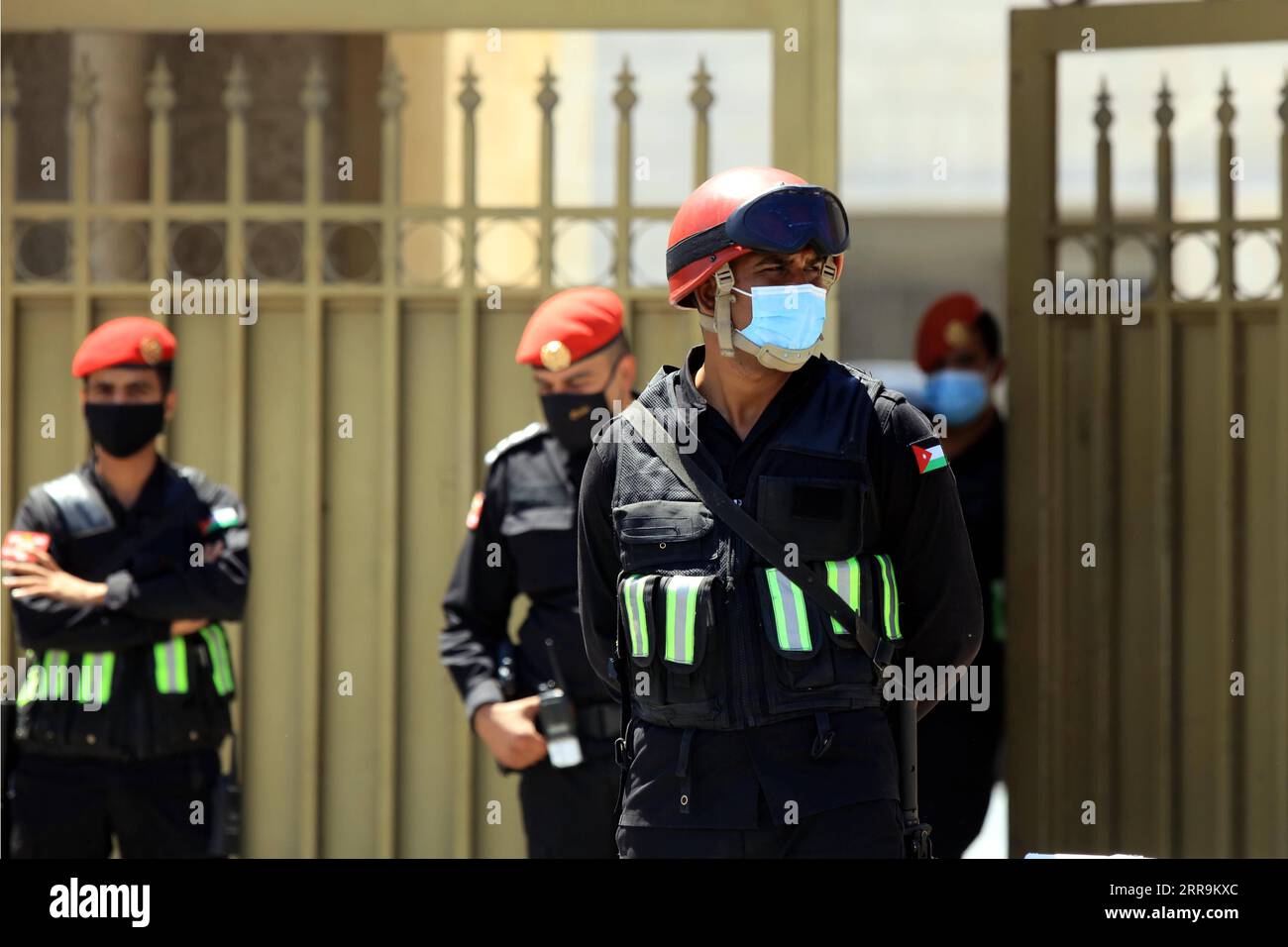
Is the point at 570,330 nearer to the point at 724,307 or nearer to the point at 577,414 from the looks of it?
the point at 577,414

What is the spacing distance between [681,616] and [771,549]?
0.20 meters

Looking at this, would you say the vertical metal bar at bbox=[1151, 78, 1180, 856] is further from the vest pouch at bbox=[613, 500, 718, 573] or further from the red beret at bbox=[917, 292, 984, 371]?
the vest pouch at bbox=[613, 500, 718, 573]

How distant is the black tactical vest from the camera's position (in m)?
3.24

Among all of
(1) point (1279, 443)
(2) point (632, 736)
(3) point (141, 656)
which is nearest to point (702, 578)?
(2) point (632, 736)

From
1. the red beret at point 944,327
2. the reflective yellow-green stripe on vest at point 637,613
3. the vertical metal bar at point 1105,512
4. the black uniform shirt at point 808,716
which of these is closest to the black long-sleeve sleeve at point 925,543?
the black uniform shirt at point 808,716

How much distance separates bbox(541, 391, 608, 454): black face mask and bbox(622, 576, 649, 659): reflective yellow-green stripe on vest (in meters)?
1.35

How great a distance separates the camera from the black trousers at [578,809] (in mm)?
4609

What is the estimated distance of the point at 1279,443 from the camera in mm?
5594

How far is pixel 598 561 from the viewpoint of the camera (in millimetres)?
3605

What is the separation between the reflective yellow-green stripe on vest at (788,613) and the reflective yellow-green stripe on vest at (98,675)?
224 cm

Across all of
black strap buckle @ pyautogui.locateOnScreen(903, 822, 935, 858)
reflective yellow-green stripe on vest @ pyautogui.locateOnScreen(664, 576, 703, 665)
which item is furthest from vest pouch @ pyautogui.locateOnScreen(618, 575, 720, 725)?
black strap buckle @ pyautogui.locateOnScreen(903, 822, 935, 858)

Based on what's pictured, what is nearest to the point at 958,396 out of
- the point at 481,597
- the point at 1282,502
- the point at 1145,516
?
the point at 1145,516

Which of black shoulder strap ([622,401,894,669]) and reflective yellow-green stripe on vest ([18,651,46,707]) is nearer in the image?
black shoulder strap ([622,401,894,669])

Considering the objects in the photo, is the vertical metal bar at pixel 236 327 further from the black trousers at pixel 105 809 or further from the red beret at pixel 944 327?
the red beret at pixel 944 327
